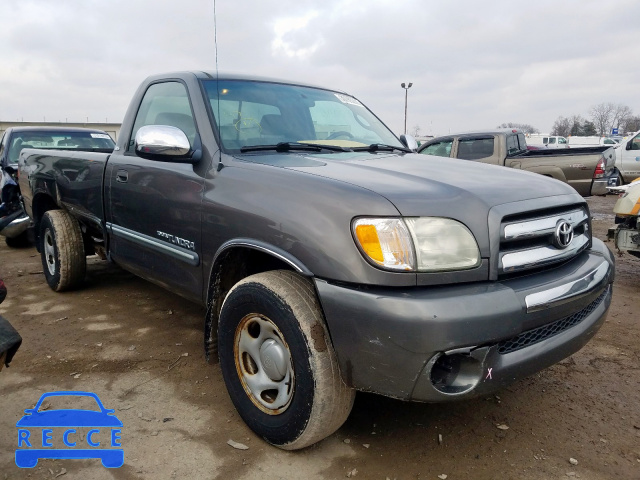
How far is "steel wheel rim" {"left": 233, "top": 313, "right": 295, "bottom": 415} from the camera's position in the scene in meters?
2.12

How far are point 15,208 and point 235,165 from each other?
216 inches

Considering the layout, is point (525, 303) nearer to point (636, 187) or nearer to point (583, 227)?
point (583, 227)

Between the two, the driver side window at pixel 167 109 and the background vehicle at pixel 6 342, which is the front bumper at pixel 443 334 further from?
the driver side window at pixel 167 109

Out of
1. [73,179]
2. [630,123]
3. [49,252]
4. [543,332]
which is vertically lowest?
[49,252]

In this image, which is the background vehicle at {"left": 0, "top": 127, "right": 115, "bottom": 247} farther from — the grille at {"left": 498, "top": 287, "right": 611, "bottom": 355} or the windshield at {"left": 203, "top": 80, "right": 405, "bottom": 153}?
the grille at {"left": 498, "top": 287, "right": 611, "bottom": 355}

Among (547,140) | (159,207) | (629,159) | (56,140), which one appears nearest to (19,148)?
(56,140)

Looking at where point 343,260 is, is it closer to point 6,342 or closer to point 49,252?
point 6,342

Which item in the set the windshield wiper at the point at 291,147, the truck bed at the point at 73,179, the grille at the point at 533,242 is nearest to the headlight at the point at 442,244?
the grille at the point at 533,242

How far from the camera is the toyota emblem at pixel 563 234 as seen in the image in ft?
6.96

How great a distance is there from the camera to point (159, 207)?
288 centimetres

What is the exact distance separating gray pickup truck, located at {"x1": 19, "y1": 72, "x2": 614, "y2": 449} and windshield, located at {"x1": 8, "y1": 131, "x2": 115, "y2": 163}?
5.33 m

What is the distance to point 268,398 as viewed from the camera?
7.43ft

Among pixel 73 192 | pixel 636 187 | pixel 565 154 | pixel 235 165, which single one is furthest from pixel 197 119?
pixel 565 154

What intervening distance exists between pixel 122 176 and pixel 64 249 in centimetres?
140
